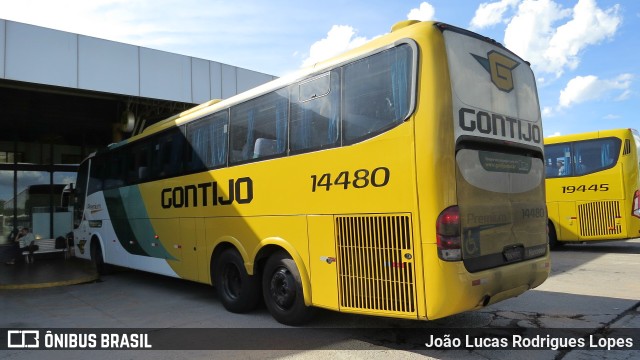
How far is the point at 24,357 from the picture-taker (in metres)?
5.00

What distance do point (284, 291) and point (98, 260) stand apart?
313 inches

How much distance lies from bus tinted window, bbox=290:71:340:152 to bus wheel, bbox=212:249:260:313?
2.03m

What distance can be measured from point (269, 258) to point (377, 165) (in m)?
2.28

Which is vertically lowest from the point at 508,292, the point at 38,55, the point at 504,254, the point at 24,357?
the point at 24,357

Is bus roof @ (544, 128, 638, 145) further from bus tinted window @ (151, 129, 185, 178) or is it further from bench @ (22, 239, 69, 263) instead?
bench @ (22, 239, 69, 263)

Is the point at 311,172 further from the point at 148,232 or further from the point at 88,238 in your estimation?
the point at 88,238

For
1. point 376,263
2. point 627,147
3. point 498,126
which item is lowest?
point 376,263

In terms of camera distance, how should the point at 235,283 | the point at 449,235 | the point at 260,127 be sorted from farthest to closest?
the point at 235,283
the point at 260,127
the point at 449,235

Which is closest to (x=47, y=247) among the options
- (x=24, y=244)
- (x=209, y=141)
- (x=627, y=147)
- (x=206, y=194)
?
(x=24, y=244)

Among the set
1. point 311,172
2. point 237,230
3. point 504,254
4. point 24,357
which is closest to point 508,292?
point 504,254

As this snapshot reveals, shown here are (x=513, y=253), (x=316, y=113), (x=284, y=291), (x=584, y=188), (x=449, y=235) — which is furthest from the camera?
(x=584, y=188)

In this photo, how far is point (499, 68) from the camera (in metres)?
5.02

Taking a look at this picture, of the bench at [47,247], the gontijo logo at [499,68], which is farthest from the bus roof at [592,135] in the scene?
the bench at [47,247]

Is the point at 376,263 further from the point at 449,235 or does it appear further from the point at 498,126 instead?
the point at 498,126
